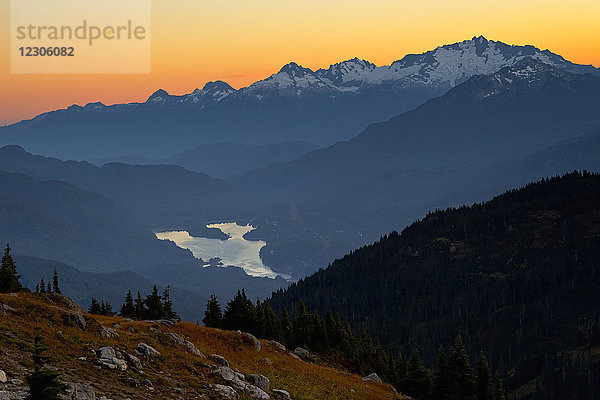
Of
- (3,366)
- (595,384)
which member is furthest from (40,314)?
(595,384)

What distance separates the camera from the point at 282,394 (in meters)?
44.5

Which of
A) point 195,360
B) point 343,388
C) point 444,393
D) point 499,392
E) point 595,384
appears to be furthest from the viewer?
point 595,384

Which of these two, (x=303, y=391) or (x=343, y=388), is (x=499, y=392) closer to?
(x=343, y=388)

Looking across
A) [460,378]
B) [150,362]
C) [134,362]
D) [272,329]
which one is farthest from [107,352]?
[272,329]

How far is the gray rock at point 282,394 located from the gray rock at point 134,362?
11.7 metres

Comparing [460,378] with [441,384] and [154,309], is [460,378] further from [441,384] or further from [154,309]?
[154,309]

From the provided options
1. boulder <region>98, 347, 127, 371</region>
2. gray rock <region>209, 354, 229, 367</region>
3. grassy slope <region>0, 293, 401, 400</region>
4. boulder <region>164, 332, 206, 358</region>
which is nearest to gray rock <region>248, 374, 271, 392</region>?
grassy slope <region>0, 293, 401, 400</region>

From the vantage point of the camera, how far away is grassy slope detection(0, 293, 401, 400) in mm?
33875

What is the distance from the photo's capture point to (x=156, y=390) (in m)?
35.6

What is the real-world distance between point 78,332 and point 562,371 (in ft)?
554

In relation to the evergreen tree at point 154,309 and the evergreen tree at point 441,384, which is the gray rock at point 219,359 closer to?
the evergreen tree at point 441,384

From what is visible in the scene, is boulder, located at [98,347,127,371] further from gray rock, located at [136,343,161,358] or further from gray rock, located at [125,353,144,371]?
gray rock, located at [136,343,161,358]

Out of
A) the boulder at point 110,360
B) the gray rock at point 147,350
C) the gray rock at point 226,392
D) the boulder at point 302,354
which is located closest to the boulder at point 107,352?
the boulder at point 110,360

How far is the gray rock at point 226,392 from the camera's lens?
3876 centimetres
